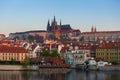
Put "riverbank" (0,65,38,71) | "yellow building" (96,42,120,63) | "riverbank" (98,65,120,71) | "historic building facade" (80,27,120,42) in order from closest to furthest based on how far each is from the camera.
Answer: "riverbank" (0,65,38,71), "riverbank" (98,65,120,71), "yellow building" (96,42,120,63), "historic building facade" (80,27,120,42)

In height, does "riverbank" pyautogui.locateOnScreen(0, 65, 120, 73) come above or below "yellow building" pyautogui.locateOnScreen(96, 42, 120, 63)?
below

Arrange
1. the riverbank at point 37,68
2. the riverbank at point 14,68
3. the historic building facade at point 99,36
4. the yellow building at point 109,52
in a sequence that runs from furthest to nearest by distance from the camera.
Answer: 1. the historic building facade at point 99,36
2. the yellow building at point 109,52
3. the riverbank at point 14,68
4. the riverbank at point 37,68

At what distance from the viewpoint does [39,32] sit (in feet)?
380

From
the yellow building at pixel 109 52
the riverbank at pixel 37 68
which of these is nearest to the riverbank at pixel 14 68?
the riverbank at pixel 37 68

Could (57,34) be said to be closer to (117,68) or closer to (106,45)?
(106,45)

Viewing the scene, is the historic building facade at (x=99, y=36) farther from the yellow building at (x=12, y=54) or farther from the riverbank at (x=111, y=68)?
the riverbank at (x=111, y=68)

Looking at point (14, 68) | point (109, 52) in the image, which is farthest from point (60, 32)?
point (14, 68)

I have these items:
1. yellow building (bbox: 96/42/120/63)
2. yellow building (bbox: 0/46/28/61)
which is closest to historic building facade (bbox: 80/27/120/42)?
yellow building (bbox: 96/42/120/63)

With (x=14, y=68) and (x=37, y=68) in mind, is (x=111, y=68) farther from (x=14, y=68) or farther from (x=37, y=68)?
(x=14, y=68)

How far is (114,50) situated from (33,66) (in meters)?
13.8

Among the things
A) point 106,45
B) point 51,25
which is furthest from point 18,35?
point 106,45

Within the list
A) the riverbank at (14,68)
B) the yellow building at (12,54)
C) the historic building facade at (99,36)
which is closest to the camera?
the riverbank at (14,68)

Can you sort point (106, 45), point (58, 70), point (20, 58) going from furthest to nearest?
point (106, 45), point (20, 58), point (58, 70)

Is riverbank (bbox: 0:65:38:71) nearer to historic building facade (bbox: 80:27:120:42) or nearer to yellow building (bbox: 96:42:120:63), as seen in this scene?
yellow building (bbox: 96:42:120:63)
